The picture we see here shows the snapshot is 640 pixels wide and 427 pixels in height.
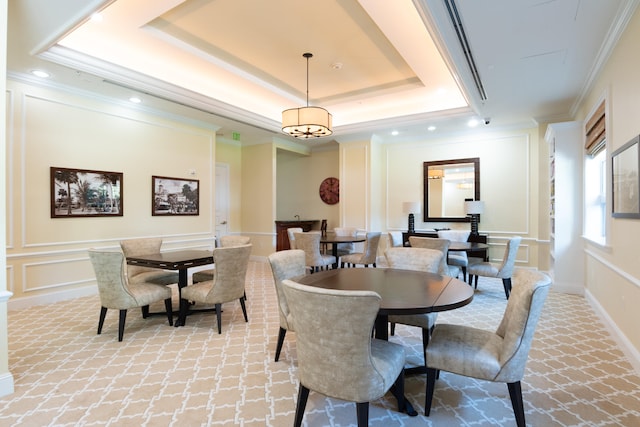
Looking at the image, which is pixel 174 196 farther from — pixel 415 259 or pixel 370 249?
pixel 415 259

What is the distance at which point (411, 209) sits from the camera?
22.6ft

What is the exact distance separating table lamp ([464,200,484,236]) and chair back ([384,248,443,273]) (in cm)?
372

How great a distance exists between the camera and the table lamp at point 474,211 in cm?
635

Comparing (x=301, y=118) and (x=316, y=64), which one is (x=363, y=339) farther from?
(x=316, y=64)

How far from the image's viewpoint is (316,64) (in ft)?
15.4

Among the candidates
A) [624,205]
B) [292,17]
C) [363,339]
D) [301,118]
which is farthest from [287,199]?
[363,339]

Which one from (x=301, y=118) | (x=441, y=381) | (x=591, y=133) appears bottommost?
(x=441, y=381)

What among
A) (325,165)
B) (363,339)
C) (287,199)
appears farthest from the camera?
(287,199)

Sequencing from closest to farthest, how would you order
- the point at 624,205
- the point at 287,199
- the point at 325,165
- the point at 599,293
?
the point at 624,205 → the point at 599,293 → the point at 325,165 → the point at 287,199

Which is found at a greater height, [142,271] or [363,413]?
[142,271]

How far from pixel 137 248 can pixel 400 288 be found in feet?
11.7

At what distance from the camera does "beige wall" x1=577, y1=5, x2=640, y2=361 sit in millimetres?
2705

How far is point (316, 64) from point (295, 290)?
13.0ft

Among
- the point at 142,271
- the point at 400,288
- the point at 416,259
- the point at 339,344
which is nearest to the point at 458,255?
the point at 416,259
